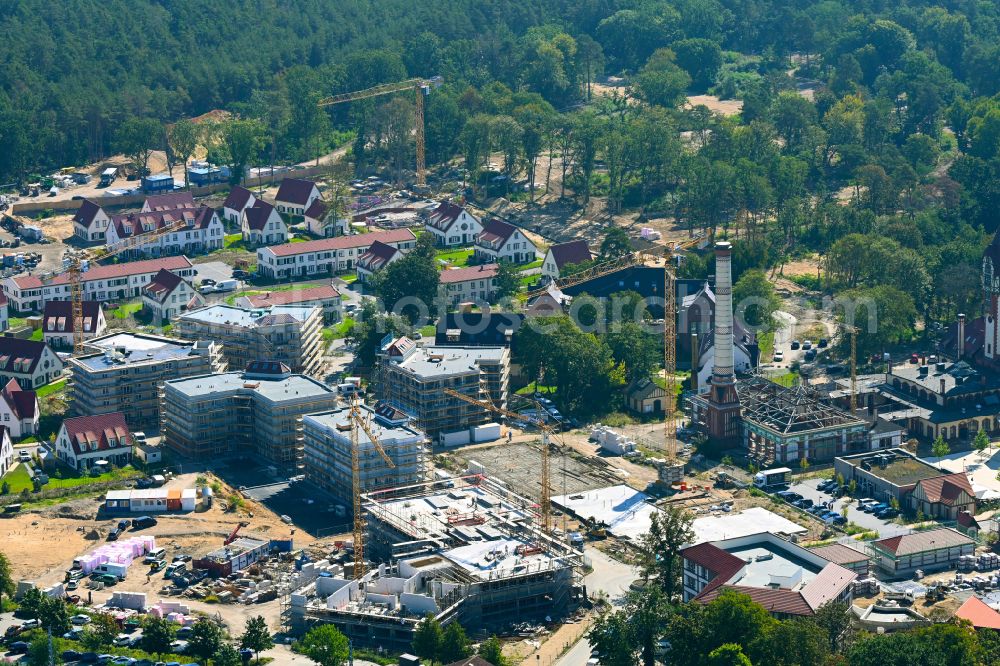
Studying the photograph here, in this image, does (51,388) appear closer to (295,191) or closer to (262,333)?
(262,333)

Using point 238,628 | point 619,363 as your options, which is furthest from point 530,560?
point 619,363

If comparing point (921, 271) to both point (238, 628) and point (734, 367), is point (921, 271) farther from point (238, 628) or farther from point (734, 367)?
point (238, 628)

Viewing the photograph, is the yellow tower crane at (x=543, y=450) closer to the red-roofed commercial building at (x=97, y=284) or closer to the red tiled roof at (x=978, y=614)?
the red tiled roof at (x=978, y=614)

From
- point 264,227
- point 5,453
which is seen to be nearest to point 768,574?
point 5,453

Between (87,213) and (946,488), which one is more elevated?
(87,213)

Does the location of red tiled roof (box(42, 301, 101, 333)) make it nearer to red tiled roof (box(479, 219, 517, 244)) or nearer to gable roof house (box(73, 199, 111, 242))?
gable roof house (box(73, 199, 111, 242))

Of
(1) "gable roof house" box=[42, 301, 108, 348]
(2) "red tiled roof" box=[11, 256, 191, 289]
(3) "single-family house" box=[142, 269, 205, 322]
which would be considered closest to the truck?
(3) "single-family house" box=[142, 269, 205, 322]

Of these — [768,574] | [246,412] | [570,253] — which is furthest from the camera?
[570,253]

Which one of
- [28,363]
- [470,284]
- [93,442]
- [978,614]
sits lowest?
[978,614]
